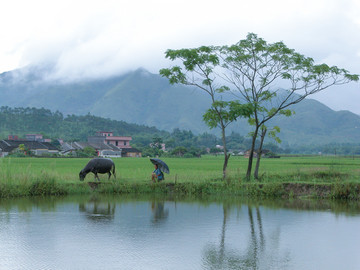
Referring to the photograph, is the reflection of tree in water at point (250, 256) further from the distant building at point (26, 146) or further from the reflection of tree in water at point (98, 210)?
the distant building at point (26, 146)

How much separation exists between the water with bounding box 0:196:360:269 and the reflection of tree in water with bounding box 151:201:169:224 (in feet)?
0.09

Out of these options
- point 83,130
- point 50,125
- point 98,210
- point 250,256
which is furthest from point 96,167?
point 50,125

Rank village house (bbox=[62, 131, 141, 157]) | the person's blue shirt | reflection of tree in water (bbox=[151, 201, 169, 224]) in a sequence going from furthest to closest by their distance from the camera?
village house (bbox=[62, 131, 141, 157]) → the person's blue shirt → reflection of tree in water (bbox=[151, 201, 169, 224])

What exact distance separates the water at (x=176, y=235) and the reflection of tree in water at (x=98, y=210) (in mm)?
28

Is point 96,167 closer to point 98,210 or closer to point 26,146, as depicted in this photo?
point 98,210

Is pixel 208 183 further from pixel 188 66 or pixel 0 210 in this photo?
pixel 0 210

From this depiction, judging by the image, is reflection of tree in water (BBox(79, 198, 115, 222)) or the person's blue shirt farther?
the person's blue shirt

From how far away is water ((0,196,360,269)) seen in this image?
7.89 meters

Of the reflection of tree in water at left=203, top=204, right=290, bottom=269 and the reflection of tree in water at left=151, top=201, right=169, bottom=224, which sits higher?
the reflection of tree in water at left=151, top=201, right=169, bottom=224

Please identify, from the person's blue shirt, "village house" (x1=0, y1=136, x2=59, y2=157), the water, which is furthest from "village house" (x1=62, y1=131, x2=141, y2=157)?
the water

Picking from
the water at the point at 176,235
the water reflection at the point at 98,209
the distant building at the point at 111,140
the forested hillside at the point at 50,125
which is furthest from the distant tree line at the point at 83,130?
the water at the point at 176,235

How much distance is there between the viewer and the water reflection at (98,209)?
39.8 ft

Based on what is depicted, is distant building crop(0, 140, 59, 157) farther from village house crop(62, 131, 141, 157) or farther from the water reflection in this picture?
the water reflection

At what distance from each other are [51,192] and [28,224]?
550 cm
